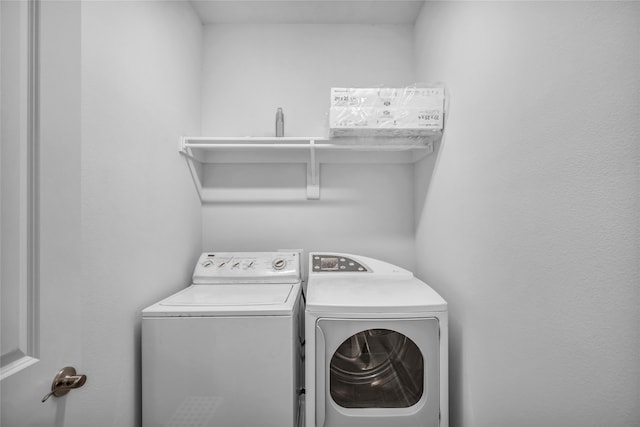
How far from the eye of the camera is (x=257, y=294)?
1435 millimetres

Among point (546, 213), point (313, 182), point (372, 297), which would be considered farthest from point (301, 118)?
point (546, 213)

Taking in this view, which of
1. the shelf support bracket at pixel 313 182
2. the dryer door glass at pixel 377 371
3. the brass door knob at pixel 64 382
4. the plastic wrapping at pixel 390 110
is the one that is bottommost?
the dryer door glass at pixel 377 371

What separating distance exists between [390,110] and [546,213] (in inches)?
38.1

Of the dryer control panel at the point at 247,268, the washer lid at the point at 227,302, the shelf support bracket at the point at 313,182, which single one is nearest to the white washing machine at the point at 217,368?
the washer lid at the point at 227,302

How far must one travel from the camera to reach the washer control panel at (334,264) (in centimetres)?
185

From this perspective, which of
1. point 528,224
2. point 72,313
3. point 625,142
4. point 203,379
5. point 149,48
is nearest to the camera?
point 625,142

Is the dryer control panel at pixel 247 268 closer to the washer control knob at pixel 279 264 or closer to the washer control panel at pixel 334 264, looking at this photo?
the washer control knob at pixel 279 264

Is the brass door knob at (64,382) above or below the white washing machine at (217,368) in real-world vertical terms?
above

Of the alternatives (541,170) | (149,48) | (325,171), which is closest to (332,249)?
(325,171)

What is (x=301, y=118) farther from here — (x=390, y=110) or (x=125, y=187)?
(x=125, y=187)

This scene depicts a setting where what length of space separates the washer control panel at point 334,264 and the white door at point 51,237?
129cm

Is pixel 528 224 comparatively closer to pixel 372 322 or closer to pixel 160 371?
pixel 372 322

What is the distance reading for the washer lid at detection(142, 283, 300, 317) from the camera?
1169mm

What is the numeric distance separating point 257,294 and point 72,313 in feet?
2.61
